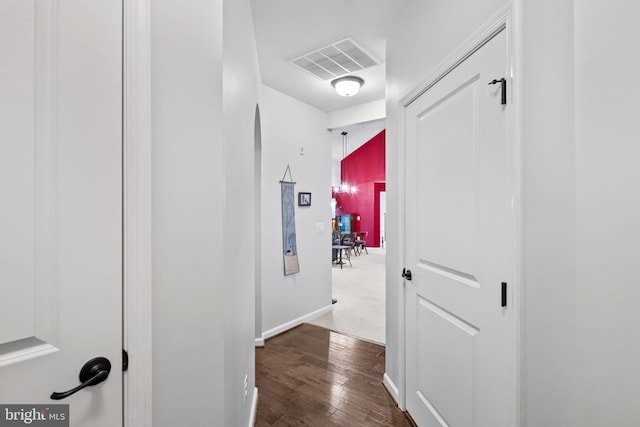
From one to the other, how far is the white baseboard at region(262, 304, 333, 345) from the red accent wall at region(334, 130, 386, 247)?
22.7 ft

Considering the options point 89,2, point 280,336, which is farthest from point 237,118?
point 280,336

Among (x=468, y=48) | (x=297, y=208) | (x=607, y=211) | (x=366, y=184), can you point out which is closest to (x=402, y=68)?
(x=468, y=48)

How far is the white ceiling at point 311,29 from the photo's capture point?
1.98 metres

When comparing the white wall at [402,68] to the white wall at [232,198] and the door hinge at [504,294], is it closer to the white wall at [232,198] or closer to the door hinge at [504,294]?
the door hinge at [504,294]

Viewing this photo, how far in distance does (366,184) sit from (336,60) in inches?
322

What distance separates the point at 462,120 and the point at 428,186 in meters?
0.44

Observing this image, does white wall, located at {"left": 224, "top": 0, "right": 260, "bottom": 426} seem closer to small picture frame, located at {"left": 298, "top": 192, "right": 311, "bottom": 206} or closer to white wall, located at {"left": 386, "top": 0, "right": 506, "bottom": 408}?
white wall, located at {"left": 386, "top": 0, "right": 506, "bottom": 408}

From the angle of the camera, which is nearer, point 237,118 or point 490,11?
point 490,11

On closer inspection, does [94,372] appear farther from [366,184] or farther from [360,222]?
[360,222]

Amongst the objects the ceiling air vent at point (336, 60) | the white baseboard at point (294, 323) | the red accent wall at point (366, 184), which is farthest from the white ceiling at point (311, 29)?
the red accent wall at point (366, 184)

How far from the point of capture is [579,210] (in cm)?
86

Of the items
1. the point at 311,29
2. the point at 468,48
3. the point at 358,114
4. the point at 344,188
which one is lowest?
the point at 468,48

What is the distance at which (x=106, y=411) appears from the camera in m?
0.76

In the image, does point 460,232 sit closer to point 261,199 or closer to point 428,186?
point 428,186
